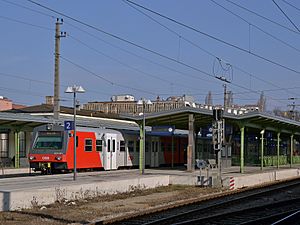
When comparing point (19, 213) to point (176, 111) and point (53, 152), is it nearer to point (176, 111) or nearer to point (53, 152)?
point (53, 152)

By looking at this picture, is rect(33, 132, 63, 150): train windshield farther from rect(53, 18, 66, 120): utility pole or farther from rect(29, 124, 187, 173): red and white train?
rect(53, 18, 66, 120): utility pole

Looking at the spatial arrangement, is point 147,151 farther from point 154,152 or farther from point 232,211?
point 232,211

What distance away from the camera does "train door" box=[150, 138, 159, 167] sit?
41.5 m

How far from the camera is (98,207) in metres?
17.6

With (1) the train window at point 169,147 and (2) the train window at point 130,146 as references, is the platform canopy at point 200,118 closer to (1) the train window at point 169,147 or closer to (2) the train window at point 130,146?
(2) the train window at point 130,146

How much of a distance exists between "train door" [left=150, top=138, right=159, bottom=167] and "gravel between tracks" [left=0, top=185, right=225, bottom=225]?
53.4ft

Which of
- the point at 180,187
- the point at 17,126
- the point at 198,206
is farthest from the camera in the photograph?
→ the point at 17,126

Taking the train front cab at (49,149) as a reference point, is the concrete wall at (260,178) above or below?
below

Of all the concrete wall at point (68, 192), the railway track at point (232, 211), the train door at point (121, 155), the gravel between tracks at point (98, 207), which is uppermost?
the train door at point (121, 155)

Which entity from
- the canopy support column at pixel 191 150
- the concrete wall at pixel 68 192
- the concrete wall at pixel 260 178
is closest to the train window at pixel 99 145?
the canopy support column at pixel 191 150

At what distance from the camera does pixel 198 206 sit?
65.1 ft

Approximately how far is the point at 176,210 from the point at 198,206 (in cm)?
170

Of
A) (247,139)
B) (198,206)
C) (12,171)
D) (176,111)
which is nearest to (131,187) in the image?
(198,206)

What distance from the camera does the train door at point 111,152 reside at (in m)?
34.8
